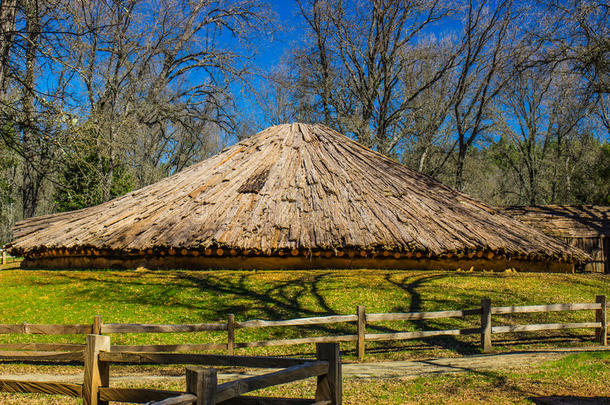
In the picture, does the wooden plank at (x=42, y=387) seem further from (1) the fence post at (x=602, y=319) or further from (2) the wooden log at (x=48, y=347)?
(1) the fence post at (x=602, y=319)

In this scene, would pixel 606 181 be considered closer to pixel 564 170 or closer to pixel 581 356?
pixel 564 170

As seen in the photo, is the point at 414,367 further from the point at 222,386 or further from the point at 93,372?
the point at 222,386

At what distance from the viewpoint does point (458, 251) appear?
15.2 metres

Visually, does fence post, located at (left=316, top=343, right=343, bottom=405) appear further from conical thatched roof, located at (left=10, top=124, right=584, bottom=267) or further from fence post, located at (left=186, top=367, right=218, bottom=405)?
conical thatched roof, located at (left=10, top=124, right=584, bottom=267)

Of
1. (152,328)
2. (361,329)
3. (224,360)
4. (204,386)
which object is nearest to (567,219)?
(361,329)

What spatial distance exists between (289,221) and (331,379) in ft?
37.5

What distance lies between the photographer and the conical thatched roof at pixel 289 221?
14.8 meters

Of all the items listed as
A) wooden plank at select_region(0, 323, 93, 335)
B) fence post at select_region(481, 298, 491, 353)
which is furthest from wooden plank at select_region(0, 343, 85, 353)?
fence post at select_region(481, 298, 491, 353)

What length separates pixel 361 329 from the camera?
31.4 feet

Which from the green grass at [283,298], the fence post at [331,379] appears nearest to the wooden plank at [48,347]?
the green grass at [283,298]

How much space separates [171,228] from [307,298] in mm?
5481

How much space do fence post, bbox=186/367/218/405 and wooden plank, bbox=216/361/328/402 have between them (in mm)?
72

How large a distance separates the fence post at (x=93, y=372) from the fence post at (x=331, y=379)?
1.93 meters

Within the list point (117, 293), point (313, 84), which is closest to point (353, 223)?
point (117, 293)
